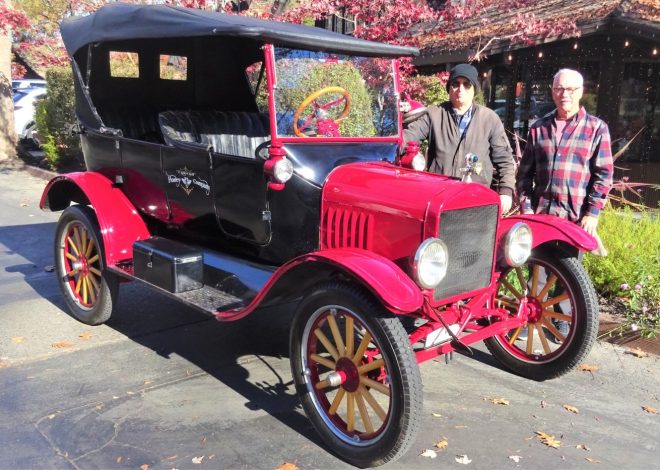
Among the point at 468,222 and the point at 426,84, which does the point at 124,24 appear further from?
the point at 426,84

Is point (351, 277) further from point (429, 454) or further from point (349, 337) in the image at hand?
point (429, 454)

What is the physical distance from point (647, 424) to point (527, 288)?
94 centimetres

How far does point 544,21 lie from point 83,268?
21.4 feet

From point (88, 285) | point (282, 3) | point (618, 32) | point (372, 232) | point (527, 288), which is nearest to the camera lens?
point (372, 232)

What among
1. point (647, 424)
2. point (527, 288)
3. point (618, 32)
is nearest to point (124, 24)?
point (527, 288)

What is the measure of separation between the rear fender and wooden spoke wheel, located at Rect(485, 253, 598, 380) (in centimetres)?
117

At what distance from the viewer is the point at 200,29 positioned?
3.12 meters

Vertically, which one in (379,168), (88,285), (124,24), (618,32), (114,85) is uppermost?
(618,32)

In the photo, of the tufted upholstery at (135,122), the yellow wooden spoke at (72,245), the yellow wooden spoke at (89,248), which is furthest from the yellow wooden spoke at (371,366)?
the tufted upholstery at (135,122)

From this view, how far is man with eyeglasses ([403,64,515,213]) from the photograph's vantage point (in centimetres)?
395

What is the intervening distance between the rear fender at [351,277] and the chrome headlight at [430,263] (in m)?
0.05

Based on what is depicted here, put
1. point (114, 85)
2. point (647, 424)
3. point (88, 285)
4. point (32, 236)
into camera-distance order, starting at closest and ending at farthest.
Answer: point (647, 424) < point (88, 285) < point (114, 85) < point (32, 236)

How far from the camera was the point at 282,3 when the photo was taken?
898 cm

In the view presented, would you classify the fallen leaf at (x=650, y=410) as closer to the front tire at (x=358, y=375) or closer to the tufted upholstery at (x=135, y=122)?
the front tire at (x=358, y=375)
